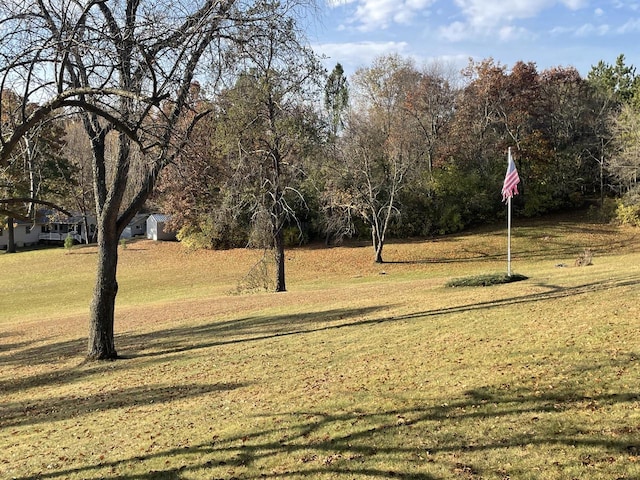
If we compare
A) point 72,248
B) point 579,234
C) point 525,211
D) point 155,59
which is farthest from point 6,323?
point 525,211

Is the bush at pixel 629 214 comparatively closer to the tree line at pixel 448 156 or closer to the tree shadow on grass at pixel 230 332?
the tree line at pixel 448 156

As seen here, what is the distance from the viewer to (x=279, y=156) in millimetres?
20891

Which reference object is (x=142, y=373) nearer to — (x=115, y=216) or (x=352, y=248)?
(x=115, y=216)

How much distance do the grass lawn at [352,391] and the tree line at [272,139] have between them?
2.68 meters

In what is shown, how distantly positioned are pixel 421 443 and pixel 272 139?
1691cm

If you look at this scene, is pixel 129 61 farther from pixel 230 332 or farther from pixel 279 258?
pixel 279 258

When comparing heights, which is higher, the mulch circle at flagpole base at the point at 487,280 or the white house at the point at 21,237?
the white house at the point at 21,237

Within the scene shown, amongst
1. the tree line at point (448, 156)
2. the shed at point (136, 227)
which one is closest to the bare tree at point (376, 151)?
the tree line at point (448, 156)

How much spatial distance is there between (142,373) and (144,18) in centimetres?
603

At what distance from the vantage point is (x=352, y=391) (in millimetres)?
6285

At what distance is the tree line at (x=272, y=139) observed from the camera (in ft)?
20.6

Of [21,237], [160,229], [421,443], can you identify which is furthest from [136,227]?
[421,443]

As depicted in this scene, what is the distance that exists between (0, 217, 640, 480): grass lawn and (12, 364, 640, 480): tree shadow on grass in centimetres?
2

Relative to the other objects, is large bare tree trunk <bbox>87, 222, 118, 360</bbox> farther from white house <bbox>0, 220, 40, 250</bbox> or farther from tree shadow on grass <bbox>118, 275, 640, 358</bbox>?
white house <bbox>0, 220, 40, 250</bbox>
